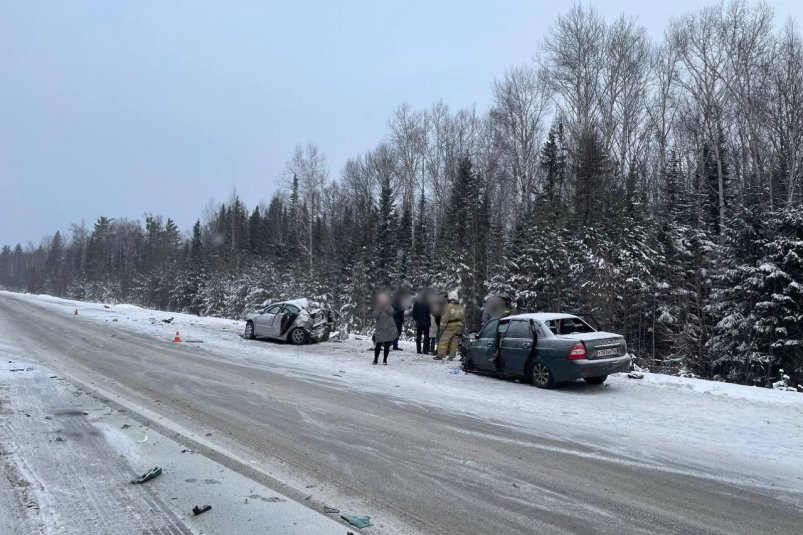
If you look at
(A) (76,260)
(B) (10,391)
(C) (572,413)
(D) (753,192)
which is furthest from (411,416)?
(A) (76,260)

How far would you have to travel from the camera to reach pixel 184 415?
8055 mm

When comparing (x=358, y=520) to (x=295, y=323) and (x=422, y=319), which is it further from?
(x=295, y=323)

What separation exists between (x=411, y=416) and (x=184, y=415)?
3376mm

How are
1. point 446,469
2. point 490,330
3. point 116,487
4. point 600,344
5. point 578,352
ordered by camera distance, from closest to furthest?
point 116,487, point 446,469, point 578,352, point 600,344, point 490,330

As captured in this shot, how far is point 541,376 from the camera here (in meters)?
11.5

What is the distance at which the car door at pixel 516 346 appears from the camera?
38.8 feet

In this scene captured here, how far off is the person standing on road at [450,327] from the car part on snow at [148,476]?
11.2 meters

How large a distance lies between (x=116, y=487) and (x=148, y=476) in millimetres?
296

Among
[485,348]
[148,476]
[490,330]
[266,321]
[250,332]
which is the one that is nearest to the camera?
[148,476]

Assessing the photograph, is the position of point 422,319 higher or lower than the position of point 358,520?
higher

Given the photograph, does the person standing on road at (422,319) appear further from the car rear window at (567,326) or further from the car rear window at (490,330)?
the car rear window at (567,326)

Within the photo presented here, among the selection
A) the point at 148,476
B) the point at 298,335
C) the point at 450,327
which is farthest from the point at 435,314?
the point at 148,476

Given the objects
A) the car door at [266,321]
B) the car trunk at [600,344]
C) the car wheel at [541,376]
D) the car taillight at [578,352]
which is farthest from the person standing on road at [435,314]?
the car taillight at [578,352]

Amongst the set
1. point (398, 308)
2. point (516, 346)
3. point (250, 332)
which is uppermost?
point (398, 308)
